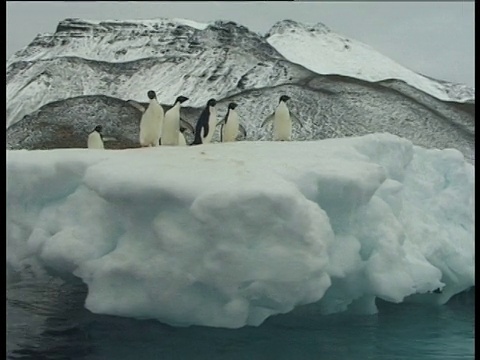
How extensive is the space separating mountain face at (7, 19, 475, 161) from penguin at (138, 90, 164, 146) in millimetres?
7925

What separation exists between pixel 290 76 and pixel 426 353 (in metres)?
16.6

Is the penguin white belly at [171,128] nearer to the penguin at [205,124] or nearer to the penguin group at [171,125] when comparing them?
the penguin group at [171,125]

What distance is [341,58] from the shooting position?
29.4 meters

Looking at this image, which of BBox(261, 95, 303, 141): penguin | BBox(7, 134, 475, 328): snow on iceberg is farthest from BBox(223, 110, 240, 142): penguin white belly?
BBox(7, 134, 475, 328): snow on iceberg

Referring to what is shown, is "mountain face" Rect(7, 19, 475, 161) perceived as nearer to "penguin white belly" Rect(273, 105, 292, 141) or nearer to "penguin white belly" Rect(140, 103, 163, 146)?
"penguin white belly" Rect(273, 105, 292, 141)

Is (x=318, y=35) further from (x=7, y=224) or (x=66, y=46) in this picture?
(x=7, y=224)

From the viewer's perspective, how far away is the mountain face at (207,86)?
18250 millimetres

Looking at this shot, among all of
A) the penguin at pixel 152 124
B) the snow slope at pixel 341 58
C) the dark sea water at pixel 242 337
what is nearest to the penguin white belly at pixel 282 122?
the penguin at pixel 152 124

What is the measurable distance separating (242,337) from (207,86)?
54.0 feet

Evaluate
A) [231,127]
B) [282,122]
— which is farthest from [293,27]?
[231,127]

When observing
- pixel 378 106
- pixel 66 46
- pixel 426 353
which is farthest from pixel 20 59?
pixel 426 353

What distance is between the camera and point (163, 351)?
17.4 ft

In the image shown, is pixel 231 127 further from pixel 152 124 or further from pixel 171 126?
pixel 152 124

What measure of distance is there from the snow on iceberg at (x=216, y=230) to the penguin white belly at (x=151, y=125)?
2.44m
